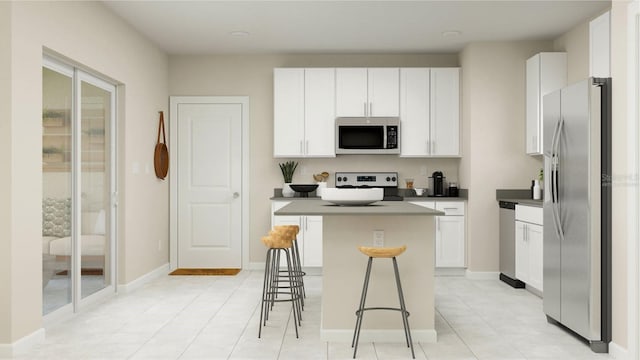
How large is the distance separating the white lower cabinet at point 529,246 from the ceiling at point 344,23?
1.92m

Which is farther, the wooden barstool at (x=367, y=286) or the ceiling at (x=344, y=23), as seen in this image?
the ceiling at (x=344, y=23)

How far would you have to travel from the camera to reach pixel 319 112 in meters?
6.54

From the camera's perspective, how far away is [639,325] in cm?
319

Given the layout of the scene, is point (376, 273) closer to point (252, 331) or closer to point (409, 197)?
point (252, 331)

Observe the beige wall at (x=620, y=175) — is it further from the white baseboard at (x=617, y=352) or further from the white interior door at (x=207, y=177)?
the white interior door at (x=207, y=177)

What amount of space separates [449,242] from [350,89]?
2.20 metres

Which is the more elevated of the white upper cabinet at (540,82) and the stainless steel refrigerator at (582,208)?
the white upper cabinet at (540,82)

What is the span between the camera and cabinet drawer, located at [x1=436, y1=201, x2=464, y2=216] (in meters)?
6.31

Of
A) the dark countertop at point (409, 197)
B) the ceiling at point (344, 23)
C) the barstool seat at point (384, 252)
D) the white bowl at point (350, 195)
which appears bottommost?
the barstool seat at point (384, 252)

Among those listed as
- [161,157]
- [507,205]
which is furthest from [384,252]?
[161,157]

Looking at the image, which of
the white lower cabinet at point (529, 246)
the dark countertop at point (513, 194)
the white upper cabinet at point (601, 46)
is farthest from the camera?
the dark countertop at point (513, 194)

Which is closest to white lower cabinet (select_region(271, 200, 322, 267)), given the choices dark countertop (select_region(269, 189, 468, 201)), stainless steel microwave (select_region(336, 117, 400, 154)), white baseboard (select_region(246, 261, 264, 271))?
dark countertop (select_region(269, 189, 468, 201))

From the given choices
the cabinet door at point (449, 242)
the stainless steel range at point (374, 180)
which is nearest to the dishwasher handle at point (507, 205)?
the cabinet door at point (449, 242)

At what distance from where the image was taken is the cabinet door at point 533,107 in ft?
19.2
